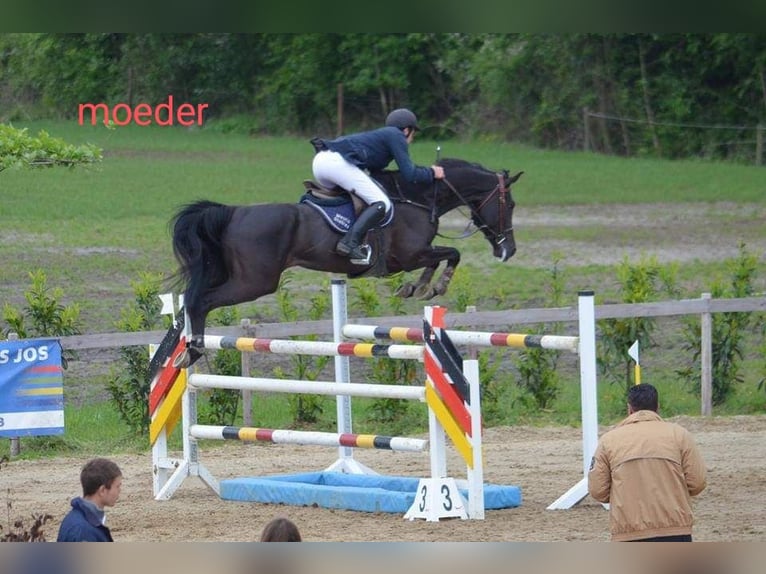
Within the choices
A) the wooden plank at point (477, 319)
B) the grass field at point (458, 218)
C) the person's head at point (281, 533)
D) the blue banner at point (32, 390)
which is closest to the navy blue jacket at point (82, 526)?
the person's head at point (281, 533)

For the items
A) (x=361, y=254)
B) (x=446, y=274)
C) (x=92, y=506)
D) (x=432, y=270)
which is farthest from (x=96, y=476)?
(x=432, y=270)

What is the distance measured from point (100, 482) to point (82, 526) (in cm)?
29

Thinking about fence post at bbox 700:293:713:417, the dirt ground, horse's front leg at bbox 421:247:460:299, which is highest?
horse's front leg at bbox 421:247:460:299

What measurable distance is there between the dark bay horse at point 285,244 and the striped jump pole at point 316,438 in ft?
1.75

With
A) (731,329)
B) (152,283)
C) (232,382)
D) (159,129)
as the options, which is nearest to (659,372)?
(731,329)

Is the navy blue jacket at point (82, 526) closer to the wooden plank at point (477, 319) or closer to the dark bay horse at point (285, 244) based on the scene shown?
the dark bay horse at point (285, 244)

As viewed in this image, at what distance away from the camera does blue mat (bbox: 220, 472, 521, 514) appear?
7.12 m

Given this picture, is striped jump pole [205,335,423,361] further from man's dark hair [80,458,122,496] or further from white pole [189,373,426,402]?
man's dark hair [80,458,122,496]

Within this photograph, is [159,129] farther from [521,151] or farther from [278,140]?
[521,151]

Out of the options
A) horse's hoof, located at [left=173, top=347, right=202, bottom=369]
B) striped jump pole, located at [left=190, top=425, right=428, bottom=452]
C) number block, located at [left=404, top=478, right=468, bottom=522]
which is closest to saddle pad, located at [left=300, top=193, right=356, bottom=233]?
horse's hoof, located at [left=173, top=347, right=202, bottom=369]

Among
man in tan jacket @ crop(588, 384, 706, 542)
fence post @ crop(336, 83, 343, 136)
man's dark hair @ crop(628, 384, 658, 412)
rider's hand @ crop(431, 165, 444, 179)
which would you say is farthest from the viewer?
fence post @ crop(336, 83, 343, 136)

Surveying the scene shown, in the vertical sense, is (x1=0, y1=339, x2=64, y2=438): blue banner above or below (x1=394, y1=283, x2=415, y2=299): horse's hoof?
below

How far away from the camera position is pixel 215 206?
23.2ft

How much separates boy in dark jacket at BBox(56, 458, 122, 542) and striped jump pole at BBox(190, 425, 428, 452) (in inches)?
103
